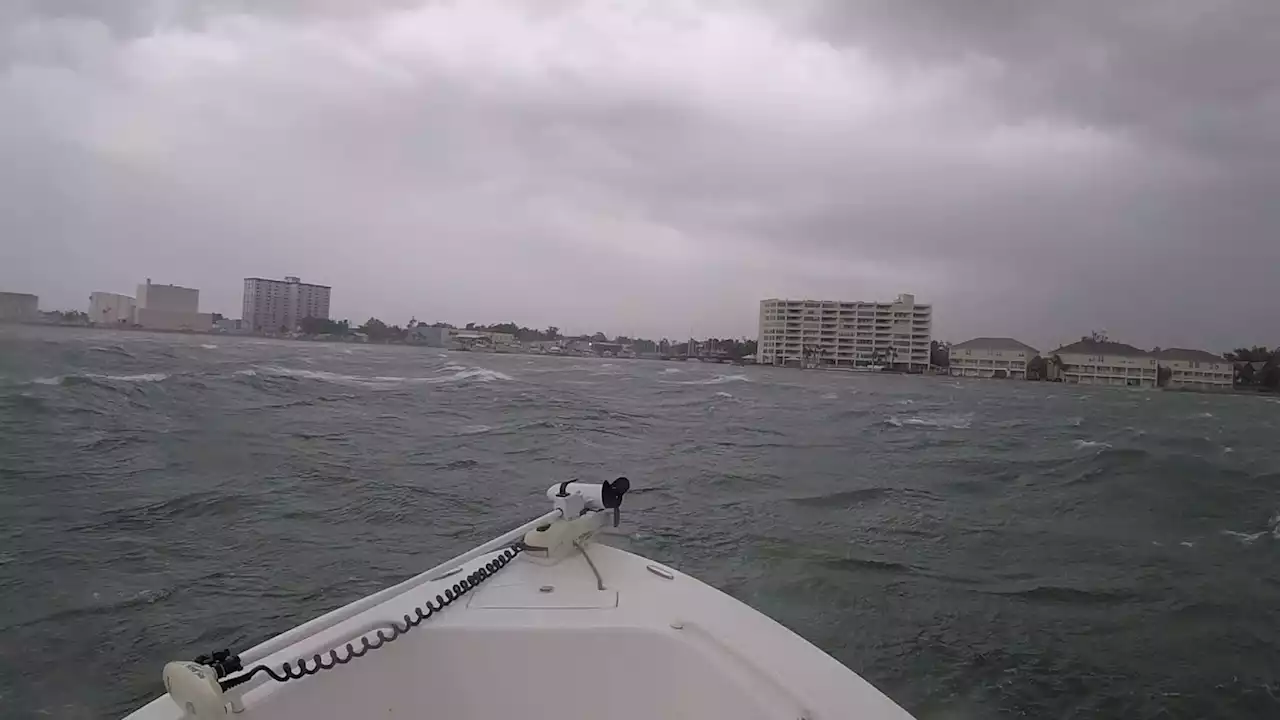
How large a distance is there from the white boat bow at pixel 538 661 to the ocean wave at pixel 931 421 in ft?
45.6

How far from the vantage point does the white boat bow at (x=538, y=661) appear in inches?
59.8

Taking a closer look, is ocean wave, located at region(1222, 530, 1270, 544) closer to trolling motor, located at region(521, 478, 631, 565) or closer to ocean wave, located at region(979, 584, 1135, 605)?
ocean wave, located at region(979, 584, 1135, 605)

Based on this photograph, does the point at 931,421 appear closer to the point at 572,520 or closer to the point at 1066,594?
the point at 1066,594

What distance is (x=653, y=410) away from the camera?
14141 millimetres

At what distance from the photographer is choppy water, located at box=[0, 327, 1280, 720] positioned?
11.8ft

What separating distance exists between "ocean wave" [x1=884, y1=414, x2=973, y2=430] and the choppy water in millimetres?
1841

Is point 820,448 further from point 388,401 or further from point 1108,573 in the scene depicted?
point 388,401

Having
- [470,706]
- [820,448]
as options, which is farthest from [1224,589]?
[470,706]

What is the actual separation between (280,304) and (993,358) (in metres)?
23.3

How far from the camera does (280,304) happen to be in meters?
9.91

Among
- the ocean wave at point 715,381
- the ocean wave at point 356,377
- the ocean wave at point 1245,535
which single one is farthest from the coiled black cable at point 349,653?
the ocean wave at point 715,381

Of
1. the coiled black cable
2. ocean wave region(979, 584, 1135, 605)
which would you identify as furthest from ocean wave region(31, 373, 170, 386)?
ocean wave region(979, 584, 1135, 605)

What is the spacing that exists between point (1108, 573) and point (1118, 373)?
2006 cm

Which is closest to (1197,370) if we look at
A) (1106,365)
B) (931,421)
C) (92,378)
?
(1106,365)
